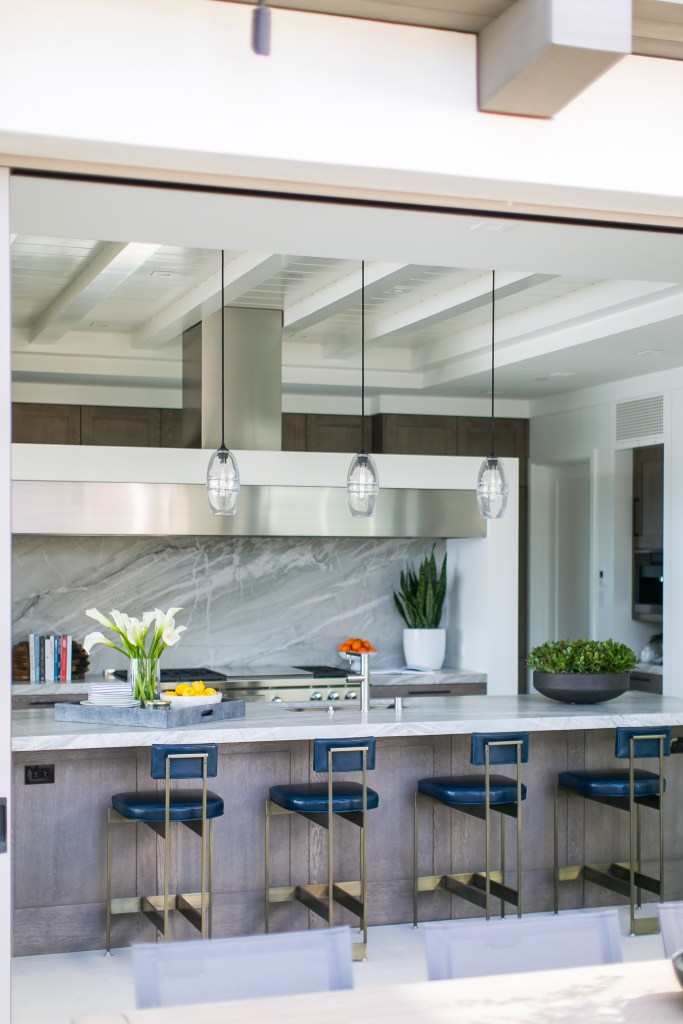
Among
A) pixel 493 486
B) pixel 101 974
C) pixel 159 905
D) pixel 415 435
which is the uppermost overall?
pixel 415 435

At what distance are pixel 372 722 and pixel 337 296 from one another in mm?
2290

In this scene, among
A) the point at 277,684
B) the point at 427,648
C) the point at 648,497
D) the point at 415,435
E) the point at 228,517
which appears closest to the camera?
the point at 228,517

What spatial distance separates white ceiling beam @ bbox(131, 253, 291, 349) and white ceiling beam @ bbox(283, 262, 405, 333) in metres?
0.37

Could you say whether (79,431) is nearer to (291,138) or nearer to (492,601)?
(492,601)

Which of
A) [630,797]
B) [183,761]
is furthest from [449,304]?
[183,761]

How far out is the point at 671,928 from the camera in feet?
8.10

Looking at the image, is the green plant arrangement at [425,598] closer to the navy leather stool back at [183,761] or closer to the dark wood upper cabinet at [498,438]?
the dark wood upper cabinet at [498,438]

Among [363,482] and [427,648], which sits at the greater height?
[363,482]

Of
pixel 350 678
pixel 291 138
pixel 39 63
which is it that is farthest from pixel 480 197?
pixel 350 678

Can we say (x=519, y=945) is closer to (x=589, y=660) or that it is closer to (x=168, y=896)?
(x=168, y=896)

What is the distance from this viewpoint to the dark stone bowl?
17.9 feet

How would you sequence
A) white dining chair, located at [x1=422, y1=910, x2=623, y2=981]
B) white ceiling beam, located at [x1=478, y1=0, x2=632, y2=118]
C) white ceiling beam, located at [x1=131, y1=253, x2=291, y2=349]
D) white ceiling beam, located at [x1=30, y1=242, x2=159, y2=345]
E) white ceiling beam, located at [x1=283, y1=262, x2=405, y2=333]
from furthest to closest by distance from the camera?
white ceiling beam, located at [x1=283, y1=262, x2=405, y2=333]
white ceiling beam, located at [x1=131, y1=253, x2=291, y2=349]
white ceiling beam, located at [x1=30, y1=242, x2=159, y2=345]
white ceiling beam, located at [x1=478, y1=0, x2=632, y2=118]
white dining chair, located at [x1=422, y1=910, x2=623, y2=981]

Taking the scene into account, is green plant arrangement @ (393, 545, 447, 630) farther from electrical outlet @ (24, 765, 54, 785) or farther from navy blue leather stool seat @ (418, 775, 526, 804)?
electrical outlet @ (24, 765, 54, 785)

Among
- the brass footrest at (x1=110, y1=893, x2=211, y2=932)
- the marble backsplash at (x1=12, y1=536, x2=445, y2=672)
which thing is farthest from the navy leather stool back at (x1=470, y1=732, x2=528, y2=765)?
the marble backsplash at (x1=12, y1=536, x2=445, y2=672)
